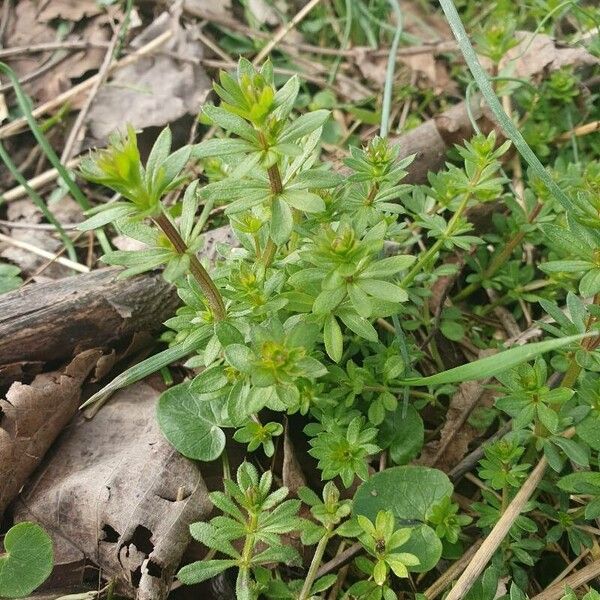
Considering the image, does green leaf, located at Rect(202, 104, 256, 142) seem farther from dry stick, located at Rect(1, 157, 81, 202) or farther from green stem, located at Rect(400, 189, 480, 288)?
dry stick, located at Rect(1, 157, 81, 202)

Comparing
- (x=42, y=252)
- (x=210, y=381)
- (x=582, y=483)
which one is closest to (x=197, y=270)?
(x=210, y=381)

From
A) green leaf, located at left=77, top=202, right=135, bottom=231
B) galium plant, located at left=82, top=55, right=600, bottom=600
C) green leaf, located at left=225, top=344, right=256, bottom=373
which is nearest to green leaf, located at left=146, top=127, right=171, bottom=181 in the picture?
galium plant, located at left=82, top=55, right=600, bottom=600

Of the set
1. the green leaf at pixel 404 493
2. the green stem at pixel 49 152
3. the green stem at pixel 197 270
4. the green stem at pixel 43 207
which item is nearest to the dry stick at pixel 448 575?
the green leaf at pixel 404 493

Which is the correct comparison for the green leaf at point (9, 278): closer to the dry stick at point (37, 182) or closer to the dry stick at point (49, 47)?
the dry stick at point (37, 182)

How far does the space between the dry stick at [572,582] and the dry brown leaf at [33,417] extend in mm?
1762

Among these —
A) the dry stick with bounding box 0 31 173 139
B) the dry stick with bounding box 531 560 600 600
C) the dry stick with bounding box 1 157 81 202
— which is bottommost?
the dry stick with bounding box 531 560 600 600

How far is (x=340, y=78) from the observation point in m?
3.86

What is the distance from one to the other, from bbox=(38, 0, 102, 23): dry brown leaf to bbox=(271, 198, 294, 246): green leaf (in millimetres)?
2899

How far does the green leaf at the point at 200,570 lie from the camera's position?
6.41 ft

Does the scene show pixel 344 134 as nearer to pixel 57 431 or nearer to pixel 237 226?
pixel 237 226

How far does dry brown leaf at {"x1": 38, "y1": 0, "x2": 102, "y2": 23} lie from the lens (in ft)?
13.3

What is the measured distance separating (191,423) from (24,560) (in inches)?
26.7

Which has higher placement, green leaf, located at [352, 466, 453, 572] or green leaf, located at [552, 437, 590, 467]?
green leaf, located at [552, 437, 590, 467]

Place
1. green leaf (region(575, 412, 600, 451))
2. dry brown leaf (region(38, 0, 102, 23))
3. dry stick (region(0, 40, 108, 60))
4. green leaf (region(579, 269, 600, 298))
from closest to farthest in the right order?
green leaf (region(579, 269, 600, 298)), green leaf (region(575, 412, 600, 451)), dry stick (region(0, 40, 108, 60)), dry brown leaf (region(38, 0, 102, 23))
